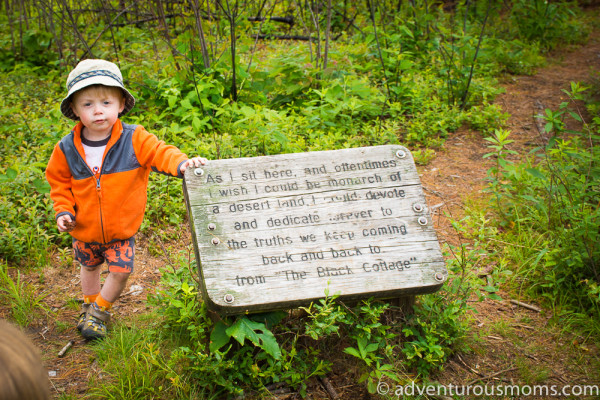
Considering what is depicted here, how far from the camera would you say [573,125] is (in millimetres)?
5215

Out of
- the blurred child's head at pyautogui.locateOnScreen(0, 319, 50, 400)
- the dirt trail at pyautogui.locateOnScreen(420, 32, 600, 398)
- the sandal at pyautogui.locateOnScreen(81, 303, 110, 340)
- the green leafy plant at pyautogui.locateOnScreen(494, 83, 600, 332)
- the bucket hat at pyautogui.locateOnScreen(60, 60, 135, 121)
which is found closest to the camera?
the blurred child's head at pyautogui.locateOnScreen(0, 319, 50, 400)

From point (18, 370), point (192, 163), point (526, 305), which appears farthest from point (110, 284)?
point (526, 305)

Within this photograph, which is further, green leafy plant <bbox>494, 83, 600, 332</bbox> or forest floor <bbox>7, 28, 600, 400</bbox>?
green leafy plant <bbox>494, 83, 600, 332</bbox>

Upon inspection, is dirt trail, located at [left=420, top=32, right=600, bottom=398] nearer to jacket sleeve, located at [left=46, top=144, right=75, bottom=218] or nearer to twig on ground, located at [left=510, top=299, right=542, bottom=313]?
twig on ground, located at [left=510, top=299, right=542, bottom=313]

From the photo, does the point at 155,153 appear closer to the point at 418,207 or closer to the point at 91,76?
the point at 91,76

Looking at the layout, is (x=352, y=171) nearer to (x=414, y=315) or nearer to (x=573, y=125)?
(x=414, y=315)

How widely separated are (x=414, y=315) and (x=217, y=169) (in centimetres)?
141

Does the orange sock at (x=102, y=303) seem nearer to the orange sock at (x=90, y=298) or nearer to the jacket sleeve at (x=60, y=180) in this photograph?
the orange sock at (x=90, y=298)

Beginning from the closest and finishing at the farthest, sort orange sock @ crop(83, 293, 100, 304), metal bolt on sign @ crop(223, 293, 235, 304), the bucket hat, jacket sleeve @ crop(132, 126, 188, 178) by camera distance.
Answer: metal bolt on sign @ crop(223, 293, 235, 304)
the bucket hat
jacket sleeve @ crop(132, 126, 188, 178)
orange sock @ crop(83, 293, 100, 304)

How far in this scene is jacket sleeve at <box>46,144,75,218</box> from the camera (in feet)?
8.33

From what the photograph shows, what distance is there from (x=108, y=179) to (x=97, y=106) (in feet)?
1.31

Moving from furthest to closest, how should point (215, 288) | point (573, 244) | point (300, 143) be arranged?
1. point (300, 143)
2. point (573, 244)
3. point (215, 288)

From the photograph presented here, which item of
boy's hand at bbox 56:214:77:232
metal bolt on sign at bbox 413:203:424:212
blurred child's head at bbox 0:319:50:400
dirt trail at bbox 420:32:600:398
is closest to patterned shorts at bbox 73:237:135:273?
boy's hand at bbox 56:214:77:232

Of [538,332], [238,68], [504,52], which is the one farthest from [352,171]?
[504,52]
